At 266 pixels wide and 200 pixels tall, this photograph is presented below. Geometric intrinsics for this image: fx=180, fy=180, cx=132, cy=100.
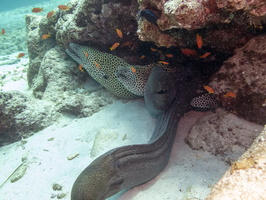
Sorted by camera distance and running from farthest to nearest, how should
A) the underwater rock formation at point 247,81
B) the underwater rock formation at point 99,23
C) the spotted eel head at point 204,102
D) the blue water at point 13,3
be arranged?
the blue water at point 13,3
the underwater rock formation at point 99,23
the spotted eel head at point 204,102
the underwater rock formation at point 247,81

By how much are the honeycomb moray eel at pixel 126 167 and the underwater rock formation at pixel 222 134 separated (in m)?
0.47

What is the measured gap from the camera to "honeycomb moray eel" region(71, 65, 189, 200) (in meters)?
2.33

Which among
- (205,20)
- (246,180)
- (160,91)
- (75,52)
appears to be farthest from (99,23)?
(246,180)

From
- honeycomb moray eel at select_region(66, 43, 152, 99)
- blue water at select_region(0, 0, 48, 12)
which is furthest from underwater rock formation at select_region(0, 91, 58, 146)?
blue water at select_region(0, 0, 48, 12)

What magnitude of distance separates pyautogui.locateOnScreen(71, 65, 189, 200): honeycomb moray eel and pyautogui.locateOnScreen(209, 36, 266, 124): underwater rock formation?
1154 mm

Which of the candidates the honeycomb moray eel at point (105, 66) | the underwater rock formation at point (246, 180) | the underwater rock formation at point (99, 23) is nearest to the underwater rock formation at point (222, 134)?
the underwater rock formation at point (246, 180)

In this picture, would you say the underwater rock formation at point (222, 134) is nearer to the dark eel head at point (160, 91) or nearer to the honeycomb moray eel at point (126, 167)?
the honeycomb moray eel at point (126, 167)

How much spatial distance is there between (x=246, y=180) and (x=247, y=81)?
7.46 feet

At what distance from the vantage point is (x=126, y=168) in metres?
2.65

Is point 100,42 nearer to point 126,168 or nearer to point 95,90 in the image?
point 95,90

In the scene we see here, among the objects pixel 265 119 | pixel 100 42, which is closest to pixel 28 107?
pixel 100 42

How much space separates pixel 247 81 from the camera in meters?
3.07

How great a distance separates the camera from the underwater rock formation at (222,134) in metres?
2.97

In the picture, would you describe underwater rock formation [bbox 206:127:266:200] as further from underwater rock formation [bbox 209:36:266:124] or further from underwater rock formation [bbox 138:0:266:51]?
underwater rock formation [bbox 209:36:266:124]
